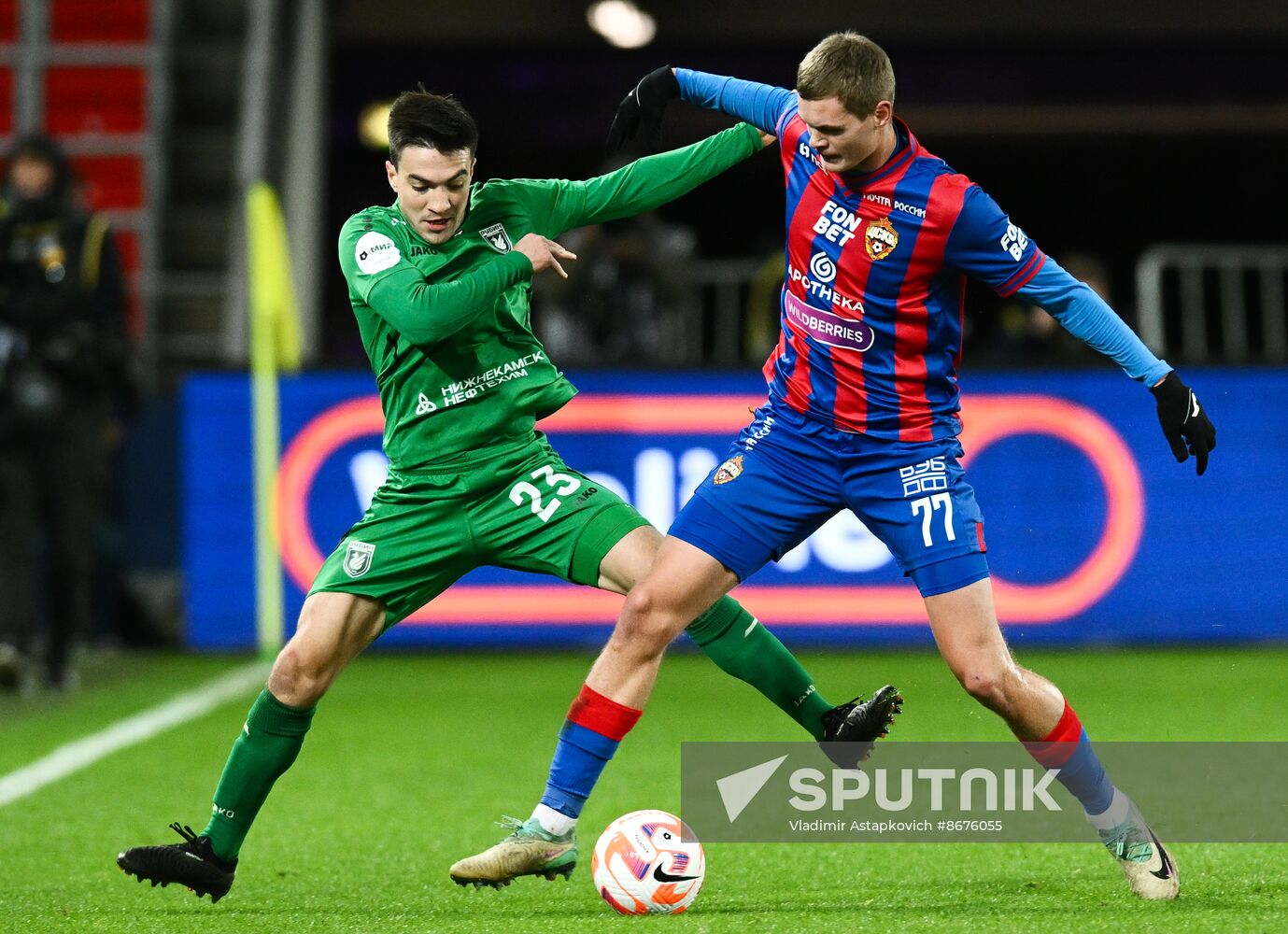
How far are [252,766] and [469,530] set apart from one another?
2.46 ft

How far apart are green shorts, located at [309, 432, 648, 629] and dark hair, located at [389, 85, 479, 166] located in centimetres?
75

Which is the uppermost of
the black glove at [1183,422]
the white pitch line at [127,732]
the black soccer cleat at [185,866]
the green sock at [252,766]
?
the black glove at [1183,422]

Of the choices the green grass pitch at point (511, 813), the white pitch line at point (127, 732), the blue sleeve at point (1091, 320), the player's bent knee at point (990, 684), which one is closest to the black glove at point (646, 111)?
the blue sleeve at point (1091, 320)

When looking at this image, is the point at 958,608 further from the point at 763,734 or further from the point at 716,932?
the point at 763,734

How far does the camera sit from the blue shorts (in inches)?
179

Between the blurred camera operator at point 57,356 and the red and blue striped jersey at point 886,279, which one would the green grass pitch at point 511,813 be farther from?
the red and blue striped jersey at point 886,279

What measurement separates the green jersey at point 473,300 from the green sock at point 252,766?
0.66m

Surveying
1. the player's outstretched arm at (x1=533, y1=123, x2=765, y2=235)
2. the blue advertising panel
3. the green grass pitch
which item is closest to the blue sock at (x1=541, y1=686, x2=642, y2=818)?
the green grass pitch

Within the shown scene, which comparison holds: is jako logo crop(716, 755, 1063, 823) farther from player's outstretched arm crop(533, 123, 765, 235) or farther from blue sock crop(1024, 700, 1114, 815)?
player's outstretched arm crop(533, 123, 765, 235)

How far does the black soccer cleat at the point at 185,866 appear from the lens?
15.0ft

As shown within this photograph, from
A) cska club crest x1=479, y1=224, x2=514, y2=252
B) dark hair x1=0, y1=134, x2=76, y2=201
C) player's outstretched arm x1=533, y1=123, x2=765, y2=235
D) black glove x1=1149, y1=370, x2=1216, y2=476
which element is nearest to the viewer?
black glove x1=1149, y1=370, x2=1216, y2=476

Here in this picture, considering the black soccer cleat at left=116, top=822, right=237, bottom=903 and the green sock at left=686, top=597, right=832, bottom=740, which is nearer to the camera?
the black soccer cleat at left=116, top=822, right=237, bottom=903

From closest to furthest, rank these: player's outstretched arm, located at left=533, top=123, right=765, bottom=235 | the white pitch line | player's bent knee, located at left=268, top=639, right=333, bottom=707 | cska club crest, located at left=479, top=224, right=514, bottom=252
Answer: player's bent knee, located at left=268, top=639, right=333, bottom=707, cska club crest, located at left=479, top=224, right=514, bottom=252, player's outstretched arm, located at left=533, top=123, right=765, bottom=235, the white pitch line

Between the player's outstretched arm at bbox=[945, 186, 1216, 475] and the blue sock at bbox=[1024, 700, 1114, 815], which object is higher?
the player's outstretched arm at bbox=[945, 186, 1216, 475]
